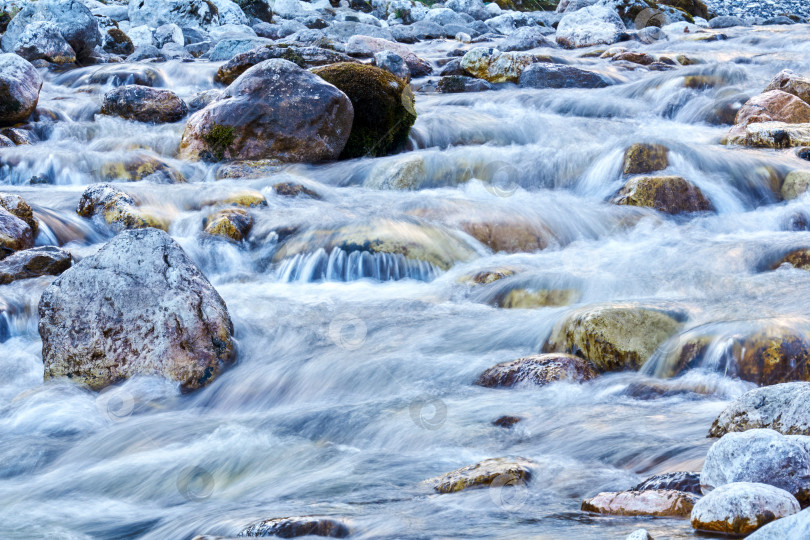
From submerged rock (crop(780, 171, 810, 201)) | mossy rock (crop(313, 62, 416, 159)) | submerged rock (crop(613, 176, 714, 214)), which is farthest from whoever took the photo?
mossy rock (crop(313, 62, 416, 159))

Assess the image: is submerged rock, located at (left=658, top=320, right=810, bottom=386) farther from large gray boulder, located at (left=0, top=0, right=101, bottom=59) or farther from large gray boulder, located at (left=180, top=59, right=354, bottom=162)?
large gray boulder, located at (left=0, top=0, right=101, bottom=59)

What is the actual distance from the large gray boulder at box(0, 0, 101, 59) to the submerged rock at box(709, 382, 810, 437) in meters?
16.1

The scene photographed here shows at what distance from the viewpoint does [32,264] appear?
6531mm

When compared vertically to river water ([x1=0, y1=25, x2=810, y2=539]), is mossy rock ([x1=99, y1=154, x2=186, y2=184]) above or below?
below

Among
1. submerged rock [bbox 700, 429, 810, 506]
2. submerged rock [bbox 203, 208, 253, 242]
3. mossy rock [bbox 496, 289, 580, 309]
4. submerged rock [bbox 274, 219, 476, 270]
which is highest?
submerged rock [bbox 700, 429, 810, 506]

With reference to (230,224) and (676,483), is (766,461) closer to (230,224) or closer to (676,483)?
(676,483)

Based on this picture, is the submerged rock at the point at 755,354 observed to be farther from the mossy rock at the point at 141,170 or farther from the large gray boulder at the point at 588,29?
the large gray boulder at the point at 588,29

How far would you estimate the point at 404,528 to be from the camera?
290cm

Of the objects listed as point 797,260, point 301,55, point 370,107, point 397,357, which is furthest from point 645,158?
point 301,55

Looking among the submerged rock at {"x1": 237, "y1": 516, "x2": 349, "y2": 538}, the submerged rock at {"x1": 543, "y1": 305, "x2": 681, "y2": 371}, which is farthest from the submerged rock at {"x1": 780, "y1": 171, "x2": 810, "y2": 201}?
the submerged rock at {"x1": 237, "y1": 516, "x2": 349, "y2": 538}

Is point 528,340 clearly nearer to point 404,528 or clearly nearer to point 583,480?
point 583,480

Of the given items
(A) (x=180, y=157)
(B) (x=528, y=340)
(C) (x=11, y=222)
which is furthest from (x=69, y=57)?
(B) (x=528, y=340)

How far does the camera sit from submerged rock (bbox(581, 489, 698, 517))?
2695 millimetres

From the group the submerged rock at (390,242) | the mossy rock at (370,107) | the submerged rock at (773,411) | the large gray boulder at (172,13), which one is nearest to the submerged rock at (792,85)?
the mossy rock at (370,107)
